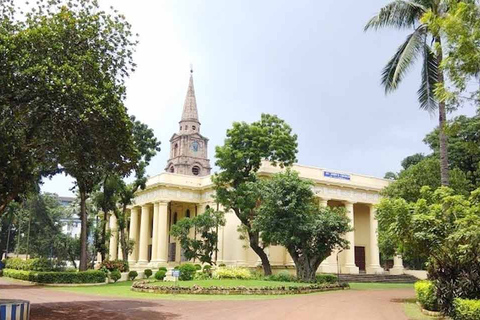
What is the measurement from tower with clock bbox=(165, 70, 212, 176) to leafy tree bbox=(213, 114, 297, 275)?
1273 inches

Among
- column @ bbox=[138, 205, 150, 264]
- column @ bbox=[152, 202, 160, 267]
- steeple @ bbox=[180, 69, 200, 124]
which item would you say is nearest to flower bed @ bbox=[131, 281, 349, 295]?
column @ bbox=[152, 202, 160, 267]

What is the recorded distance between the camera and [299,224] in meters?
29.6

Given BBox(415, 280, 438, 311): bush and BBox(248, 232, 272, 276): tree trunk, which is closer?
BBox(415, 280, 438, 311): bush

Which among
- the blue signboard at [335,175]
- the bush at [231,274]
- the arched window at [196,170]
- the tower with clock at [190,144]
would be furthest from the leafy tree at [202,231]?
the arched window at [196,170]

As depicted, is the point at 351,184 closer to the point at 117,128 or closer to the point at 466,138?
the point at 466,138

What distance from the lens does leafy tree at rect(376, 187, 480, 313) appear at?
14.6 m

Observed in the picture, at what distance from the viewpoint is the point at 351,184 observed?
44.0 meters

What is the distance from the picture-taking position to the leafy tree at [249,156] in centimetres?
3428

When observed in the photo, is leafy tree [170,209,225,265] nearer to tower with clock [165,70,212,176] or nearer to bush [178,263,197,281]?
bush [178,263,197,281]

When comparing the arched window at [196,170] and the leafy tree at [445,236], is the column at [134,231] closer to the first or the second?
the arched window at [196,170]

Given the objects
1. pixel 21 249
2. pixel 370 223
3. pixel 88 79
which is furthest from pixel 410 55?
pixel 21 249

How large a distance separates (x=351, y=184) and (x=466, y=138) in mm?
10427

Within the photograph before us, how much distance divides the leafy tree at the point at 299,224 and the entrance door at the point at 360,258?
16.7m

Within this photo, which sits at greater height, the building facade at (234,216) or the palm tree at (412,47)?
the palm tree at (412,47)
